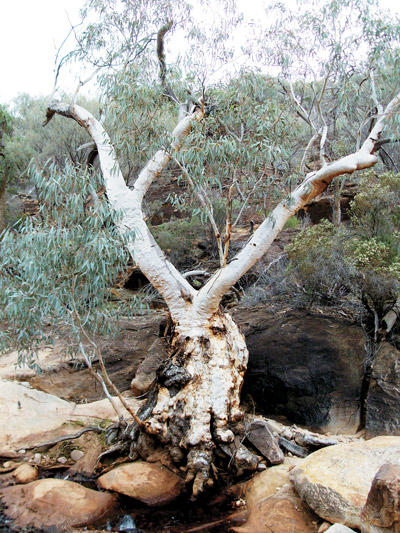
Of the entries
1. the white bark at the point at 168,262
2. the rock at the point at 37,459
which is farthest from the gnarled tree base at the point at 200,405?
the rock at the point at 37,459

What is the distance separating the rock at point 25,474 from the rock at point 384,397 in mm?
3860

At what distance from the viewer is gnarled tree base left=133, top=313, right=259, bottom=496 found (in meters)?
4.64

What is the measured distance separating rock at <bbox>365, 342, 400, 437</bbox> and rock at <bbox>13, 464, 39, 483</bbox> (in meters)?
3.86

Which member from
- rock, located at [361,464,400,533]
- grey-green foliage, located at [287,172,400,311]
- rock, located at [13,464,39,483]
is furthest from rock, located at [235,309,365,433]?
rock, located at [13,464,39,483]

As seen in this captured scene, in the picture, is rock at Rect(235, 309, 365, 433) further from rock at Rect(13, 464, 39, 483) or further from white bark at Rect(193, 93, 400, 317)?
rock at Rect(13, 464, 39, 483)

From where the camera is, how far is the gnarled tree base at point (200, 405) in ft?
15.2

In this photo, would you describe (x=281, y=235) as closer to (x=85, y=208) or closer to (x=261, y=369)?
(x=261, y=369)

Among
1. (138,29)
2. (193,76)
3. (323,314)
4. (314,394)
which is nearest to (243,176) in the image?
(193,76)

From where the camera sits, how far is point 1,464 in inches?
186

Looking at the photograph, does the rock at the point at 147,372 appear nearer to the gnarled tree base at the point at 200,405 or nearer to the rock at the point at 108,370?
the rock at the point at 108,370

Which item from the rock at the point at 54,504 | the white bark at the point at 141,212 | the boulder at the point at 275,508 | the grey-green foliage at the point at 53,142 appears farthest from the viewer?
the grey-green foliage at the point at 53,142

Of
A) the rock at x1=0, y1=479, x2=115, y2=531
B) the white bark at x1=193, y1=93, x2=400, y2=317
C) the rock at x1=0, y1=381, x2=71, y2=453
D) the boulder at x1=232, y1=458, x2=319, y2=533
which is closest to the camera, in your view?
the boulder at x1=232, y1=458, x2=319, y2=533

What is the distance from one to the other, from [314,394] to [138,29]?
7.07 metres

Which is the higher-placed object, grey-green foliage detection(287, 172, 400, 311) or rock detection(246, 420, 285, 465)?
grey-green foliage detection(287, 172, 400, 311)
